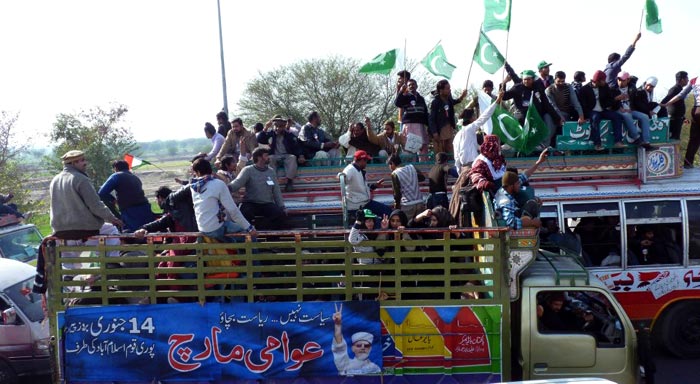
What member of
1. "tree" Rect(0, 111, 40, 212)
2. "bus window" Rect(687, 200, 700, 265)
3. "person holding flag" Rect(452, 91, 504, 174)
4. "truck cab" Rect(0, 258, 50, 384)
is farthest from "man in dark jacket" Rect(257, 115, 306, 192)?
"tree" Rect(0, 111, 40, 212)

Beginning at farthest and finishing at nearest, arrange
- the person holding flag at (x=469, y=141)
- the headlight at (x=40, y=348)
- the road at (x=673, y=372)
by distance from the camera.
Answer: the person holding flag at (x=469, y=141)
the headlight at (x=40, y=348)
the road at (x=673, y=372)

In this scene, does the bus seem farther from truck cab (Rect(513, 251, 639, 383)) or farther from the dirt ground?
the dirt ground

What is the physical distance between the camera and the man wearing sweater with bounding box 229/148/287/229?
25.4 ft

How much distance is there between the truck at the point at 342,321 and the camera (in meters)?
5.84

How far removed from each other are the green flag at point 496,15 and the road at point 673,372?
4.80 m

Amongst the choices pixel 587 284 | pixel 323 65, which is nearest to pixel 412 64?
pixel 323 65

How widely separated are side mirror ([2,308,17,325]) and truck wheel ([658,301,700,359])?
755 centimetres

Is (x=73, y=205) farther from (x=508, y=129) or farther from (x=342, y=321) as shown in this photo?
(x=508, y=129)

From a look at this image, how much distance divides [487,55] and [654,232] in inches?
131

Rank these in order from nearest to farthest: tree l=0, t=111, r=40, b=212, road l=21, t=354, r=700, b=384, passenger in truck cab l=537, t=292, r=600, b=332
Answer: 1. passenger in truck cab l=537, t=292, r=600, b=332
2. road l=21, t=354, r=700, b=384
3. tree l=0, t=111, r=40, b=212

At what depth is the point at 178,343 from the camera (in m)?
5.96

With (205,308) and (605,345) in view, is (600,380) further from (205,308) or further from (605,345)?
(205,308)

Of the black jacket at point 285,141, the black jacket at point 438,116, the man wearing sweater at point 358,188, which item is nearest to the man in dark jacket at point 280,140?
the black jacket at point 285,141

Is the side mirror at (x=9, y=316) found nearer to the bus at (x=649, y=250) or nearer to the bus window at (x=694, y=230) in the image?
the bus at (x=649, y=250)
